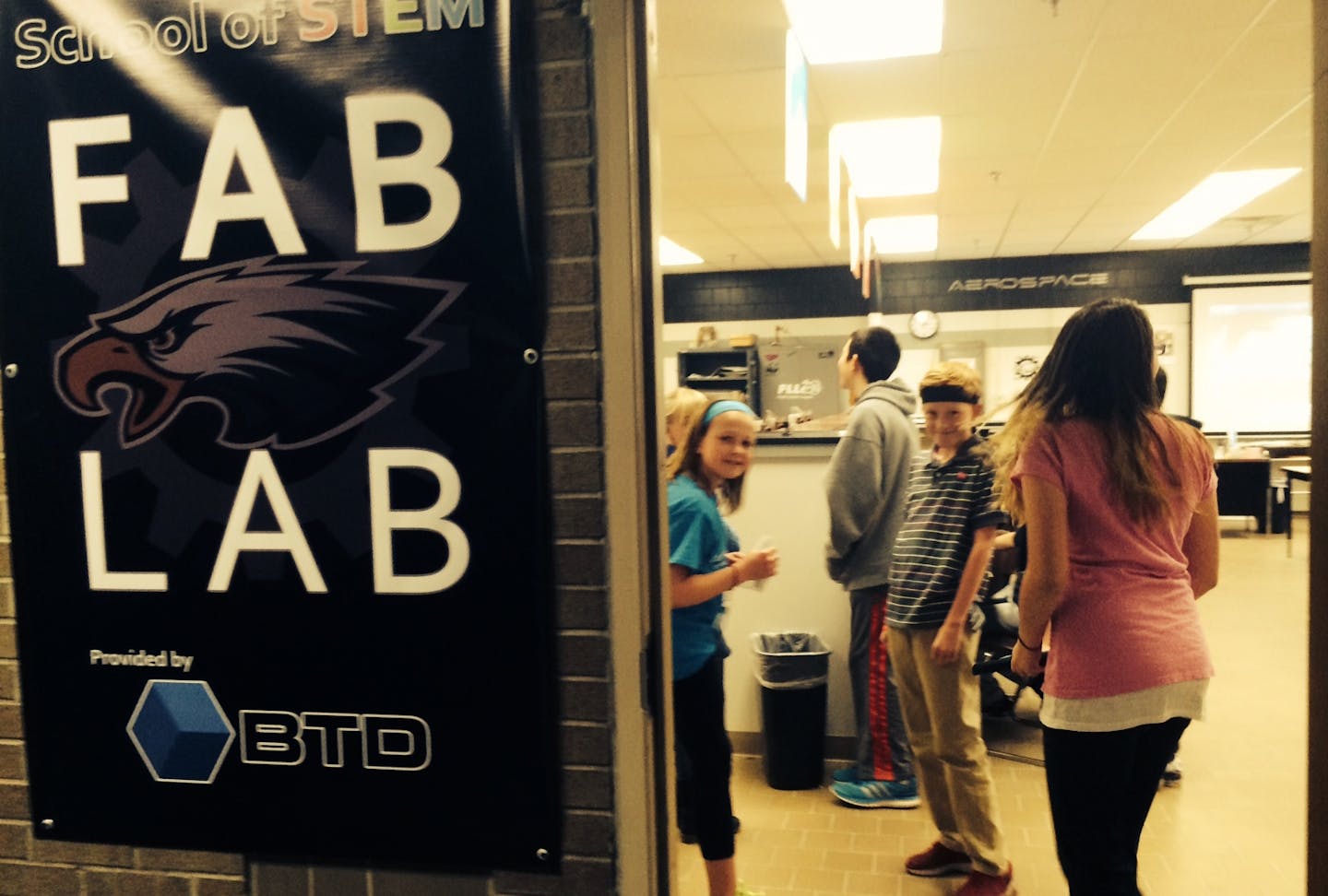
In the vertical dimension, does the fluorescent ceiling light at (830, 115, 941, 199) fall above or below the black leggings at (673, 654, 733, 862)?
above

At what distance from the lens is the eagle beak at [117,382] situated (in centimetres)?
142

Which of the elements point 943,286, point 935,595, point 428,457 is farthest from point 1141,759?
point 943,286

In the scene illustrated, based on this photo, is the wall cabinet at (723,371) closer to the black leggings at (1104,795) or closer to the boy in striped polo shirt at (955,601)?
the boy in striped polo shirt at (955,601)

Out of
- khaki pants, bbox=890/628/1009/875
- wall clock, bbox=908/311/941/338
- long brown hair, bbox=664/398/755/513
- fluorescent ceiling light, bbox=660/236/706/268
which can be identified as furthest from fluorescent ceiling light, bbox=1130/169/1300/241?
long brown hair, bbox=664/398/755/513

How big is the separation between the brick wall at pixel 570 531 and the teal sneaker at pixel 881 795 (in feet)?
7.46

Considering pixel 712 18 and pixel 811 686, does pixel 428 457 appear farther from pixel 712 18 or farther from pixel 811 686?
pixel 712 18

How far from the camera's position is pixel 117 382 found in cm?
143

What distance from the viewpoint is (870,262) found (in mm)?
10281

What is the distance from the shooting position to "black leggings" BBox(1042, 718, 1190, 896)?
1.79m

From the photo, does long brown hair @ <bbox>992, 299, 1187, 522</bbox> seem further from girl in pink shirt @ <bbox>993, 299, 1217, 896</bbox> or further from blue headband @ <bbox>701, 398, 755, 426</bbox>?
blue headband @ <bbox>701, 398, 755, 426</bbox>

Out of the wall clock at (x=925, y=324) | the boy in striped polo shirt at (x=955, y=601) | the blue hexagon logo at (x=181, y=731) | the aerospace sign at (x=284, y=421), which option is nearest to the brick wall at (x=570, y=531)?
the aerospace sign at (x=284, y=421)

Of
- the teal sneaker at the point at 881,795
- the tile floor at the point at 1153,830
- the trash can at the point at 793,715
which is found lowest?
the tile floor at the point at 1153,830

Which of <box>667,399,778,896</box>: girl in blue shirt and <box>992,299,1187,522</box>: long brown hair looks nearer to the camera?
<box>992,299,1187,522</box>: long brown hair

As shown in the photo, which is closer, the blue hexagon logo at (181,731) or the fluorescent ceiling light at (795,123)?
the blue hexagon logo at (181,731)
